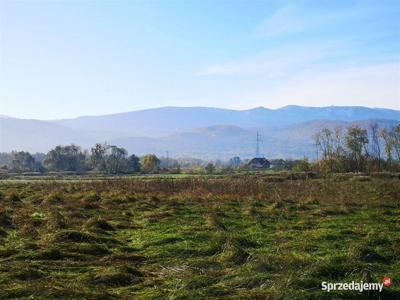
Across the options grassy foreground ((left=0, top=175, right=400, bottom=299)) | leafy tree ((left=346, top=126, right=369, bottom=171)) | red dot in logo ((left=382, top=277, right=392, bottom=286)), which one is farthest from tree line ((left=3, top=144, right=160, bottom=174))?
red dot in logo ((left=382, top=277, right=392, bottom=286))

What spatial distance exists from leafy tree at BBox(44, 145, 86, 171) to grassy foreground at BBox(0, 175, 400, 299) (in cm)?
6212

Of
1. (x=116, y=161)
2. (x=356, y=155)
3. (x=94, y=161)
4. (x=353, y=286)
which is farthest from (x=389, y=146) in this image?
(x=353, y=286)

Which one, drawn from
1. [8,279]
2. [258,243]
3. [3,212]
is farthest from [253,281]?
[3,212]

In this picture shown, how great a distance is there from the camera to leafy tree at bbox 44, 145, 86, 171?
76.4m

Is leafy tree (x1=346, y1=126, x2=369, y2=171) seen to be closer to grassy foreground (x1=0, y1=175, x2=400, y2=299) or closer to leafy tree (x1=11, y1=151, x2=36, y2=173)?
grassy foreground (x1=0, y1=175, x2=400, y2=299)

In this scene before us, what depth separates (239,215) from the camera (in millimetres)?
15211

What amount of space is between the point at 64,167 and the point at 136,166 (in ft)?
43.5

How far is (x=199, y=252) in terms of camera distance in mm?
9297

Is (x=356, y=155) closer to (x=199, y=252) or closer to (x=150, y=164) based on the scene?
(x=150, y=164)

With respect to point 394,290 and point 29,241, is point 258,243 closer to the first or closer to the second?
point 394,290

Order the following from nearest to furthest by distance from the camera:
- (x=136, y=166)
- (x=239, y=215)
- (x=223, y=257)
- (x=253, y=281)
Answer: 1. (x=253, y=281)
2. (x=223, y=257)
3. (x=239, y=215)
4. (x=136, y=166)

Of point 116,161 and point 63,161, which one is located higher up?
point 63,161

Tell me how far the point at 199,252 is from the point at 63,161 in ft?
235

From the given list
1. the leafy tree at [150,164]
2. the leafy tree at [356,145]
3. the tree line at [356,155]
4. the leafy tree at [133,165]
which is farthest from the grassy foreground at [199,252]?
the leafy tree at [133,165]
